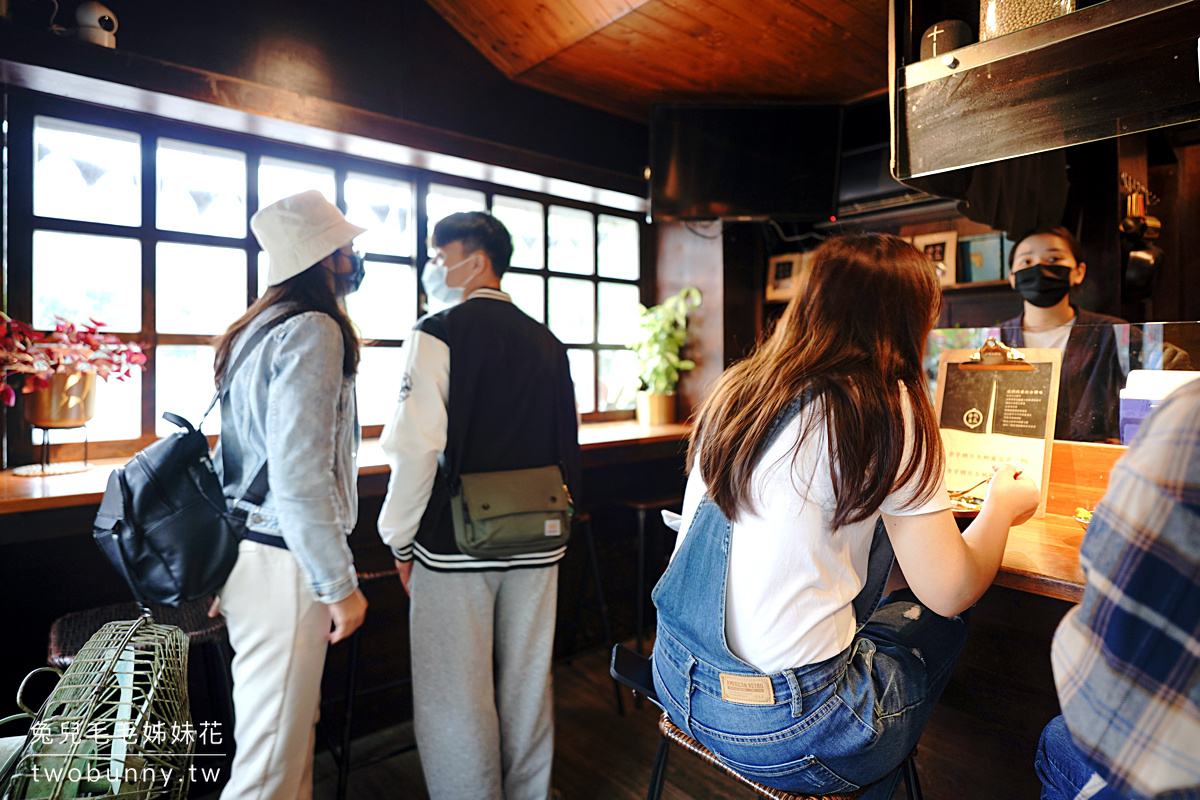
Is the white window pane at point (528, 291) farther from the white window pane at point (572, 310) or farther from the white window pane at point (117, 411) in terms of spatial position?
the white window pane at point (117, 411)

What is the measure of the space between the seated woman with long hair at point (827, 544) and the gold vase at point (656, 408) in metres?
2.34

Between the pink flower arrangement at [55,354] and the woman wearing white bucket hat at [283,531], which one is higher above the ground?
the pink flower arrangement at [55,354]

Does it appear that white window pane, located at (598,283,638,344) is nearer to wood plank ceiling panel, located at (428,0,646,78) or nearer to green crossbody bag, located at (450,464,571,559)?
wood plank ceiling panel, located at (428,0,646,78)

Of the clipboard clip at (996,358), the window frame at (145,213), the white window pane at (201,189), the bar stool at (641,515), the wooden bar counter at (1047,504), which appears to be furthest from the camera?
the bar stool at (641,515)

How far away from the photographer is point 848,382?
105 centimetres

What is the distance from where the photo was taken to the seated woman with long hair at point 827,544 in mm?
1016

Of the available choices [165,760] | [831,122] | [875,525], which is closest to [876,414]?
[875,525]

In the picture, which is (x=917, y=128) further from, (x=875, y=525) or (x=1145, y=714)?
(x=1145, y=714)

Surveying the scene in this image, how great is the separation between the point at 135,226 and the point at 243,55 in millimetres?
672

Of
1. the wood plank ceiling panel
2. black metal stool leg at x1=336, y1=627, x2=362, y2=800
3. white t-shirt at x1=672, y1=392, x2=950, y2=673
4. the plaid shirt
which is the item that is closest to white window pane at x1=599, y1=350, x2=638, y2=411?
the wood plank ceiling panel

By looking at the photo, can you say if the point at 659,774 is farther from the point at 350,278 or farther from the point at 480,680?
the point at 350,278

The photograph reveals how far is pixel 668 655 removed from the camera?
117 centimetres

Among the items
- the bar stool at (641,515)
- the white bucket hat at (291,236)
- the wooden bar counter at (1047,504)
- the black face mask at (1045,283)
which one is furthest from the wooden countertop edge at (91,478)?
the black face mask at (1045,283)

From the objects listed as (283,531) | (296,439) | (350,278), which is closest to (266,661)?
(283,531)
